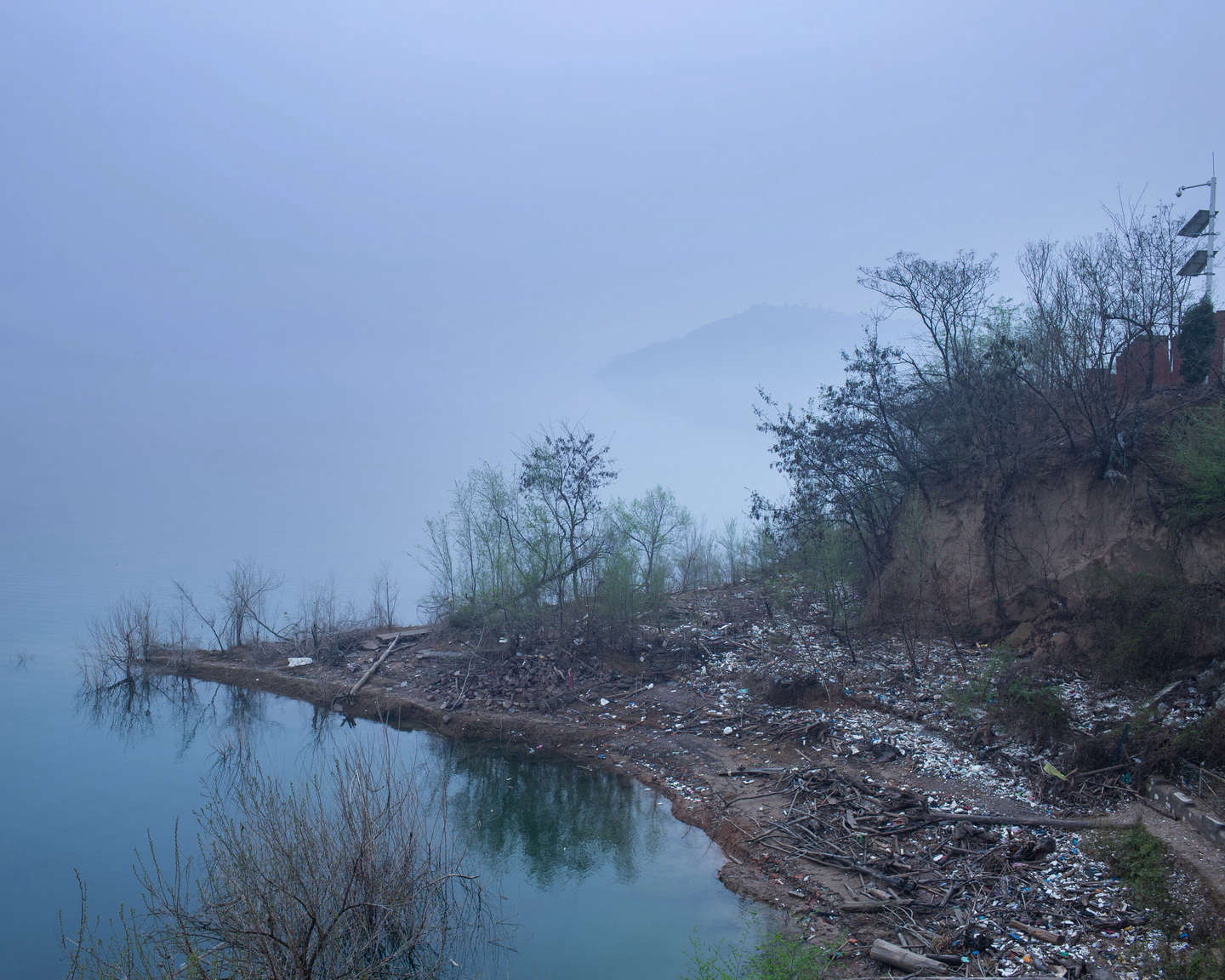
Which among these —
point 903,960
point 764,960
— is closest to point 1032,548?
point 903,960

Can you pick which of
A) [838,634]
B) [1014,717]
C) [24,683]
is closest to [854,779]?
[1014,717]

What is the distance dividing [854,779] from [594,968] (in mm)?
4757

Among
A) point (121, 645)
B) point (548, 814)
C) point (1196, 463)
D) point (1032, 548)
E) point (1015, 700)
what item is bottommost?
point (548, 814)

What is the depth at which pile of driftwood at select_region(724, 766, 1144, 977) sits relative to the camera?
6.94m

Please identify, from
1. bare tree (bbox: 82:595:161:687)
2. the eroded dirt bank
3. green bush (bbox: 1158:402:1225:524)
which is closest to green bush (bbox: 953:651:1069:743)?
the eroded dirt bank

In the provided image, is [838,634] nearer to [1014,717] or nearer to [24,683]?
[1014,717]

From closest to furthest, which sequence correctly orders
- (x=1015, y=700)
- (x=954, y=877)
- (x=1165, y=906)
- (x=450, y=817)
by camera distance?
(x=1165, y=906)
(x=954, y=877)
(x=1015, y=700)
(x=450, y=817)

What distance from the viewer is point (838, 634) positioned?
1684cm

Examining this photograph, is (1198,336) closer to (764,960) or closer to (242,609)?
(764,960)

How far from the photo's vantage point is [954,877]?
8289 millimetres

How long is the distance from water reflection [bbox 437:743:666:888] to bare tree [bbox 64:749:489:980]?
244 centimetres

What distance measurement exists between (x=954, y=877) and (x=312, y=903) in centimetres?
659

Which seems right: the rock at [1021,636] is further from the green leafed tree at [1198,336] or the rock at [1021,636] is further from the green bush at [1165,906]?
the green bush at [1165,906]

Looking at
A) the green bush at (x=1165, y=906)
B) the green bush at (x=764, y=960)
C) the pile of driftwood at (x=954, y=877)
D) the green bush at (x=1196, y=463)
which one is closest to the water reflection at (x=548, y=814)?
the pile of driftwood at (x=954, y=877)
